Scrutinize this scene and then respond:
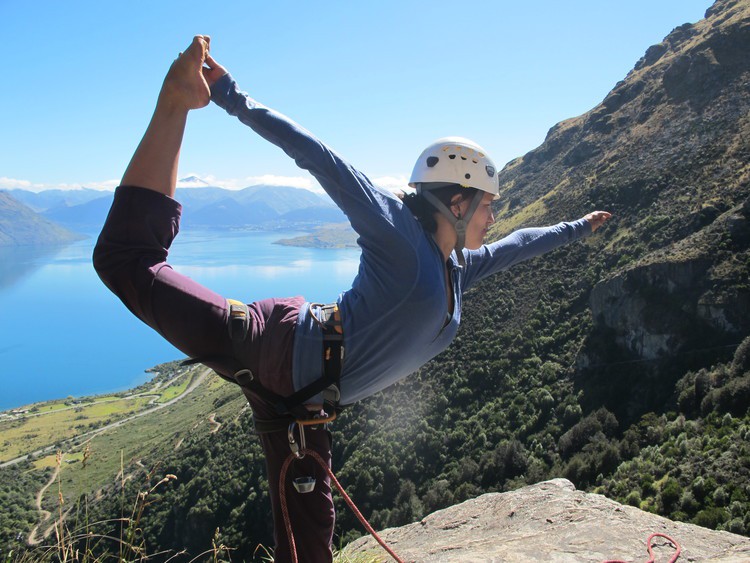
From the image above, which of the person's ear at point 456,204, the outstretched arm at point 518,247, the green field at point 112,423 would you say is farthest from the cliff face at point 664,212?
the green field at point 112,423

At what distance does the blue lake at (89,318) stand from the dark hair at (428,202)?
86.3 m

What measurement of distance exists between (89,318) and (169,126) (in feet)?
471

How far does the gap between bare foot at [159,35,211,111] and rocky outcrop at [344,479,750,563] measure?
8.98 feet

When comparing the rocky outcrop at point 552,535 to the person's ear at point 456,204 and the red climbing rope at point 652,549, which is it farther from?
the person's ear at point 456,204

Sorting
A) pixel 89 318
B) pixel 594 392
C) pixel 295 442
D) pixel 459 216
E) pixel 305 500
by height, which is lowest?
pixel 594 392

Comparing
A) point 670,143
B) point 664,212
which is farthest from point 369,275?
point 670,143

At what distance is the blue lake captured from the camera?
3639 inches

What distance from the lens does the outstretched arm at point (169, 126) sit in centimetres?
157

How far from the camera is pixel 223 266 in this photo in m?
163

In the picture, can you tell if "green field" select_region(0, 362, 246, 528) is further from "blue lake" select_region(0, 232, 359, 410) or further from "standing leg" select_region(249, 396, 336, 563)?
"standing leg" select_region(249, 396, 336, 563)

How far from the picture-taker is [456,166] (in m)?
2.00

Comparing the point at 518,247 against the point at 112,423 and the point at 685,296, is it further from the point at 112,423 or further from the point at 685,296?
the point at 112,423

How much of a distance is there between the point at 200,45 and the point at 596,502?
147 inches

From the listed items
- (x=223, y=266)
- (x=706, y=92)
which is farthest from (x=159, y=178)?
(x=223, y=266)
